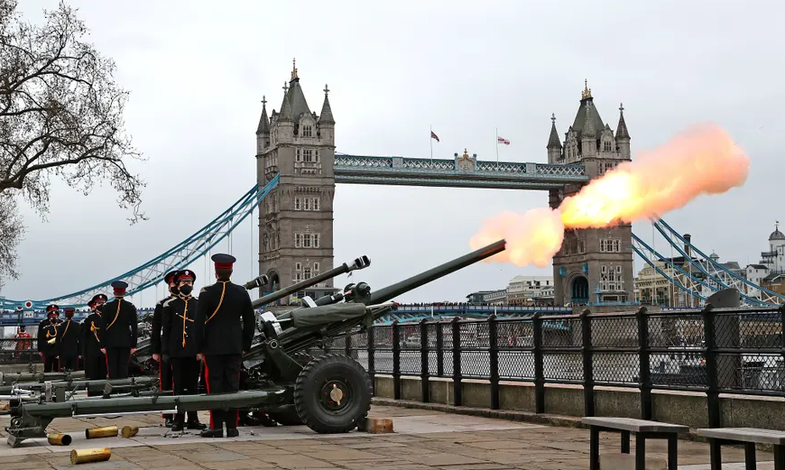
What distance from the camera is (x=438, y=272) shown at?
1259 cm

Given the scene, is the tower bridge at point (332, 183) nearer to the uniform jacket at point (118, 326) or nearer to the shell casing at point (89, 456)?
the uniform jacket at point (118, 326)

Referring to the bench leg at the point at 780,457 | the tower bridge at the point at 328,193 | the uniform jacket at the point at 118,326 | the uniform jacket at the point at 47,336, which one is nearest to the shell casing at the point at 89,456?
the bench leg at the point at 780,457

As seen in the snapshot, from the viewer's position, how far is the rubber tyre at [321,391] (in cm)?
1098

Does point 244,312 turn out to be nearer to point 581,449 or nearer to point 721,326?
point 581,449

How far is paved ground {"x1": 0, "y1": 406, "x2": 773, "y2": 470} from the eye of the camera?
329 inches

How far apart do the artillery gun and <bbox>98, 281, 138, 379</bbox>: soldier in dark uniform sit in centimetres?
272

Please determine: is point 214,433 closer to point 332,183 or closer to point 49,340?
point 49,340

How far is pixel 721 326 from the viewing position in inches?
391

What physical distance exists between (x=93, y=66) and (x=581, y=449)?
19695 mm

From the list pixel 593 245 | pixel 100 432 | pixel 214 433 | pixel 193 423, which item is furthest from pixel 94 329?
pixel 593 245

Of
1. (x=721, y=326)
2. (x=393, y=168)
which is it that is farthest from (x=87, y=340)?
(x=393, y=168)

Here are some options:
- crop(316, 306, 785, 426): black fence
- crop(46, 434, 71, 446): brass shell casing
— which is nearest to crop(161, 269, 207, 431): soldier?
crop(46, 434, 71, 446): brass shell casing

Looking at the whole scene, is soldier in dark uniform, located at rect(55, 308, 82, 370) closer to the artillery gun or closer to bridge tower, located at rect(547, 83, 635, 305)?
the artillery gun

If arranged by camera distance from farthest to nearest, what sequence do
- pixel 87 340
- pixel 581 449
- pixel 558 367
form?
→ pixel 87 340, pixel 558 367, pixel 581 449
